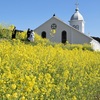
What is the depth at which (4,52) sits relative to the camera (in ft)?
30.4

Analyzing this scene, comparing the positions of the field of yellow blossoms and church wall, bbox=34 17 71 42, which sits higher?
church wall, bbox=34 17 71 42

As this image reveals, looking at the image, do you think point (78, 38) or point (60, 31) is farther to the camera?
point (60, 31)

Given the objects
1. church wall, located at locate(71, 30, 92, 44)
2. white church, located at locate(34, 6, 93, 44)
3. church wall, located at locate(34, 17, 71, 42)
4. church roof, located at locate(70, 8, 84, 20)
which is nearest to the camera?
church wall, located at locate(71, 30, 92, 44)

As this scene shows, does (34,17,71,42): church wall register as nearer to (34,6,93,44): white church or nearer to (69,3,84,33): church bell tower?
(34,6,93,44): white church

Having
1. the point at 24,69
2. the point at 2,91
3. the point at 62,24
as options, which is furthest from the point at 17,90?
the point at 62,24

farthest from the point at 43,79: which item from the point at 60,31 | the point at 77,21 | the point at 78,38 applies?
the point at 77,21

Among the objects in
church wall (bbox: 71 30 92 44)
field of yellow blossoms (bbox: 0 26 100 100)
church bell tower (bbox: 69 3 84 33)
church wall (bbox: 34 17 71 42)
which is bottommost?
field of yellow blossoms (bbox: 0 26 100 100)

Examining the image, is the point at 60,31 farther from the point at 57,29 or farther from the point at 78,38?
the point at 78,38

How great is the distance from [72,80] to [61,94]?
1.40 m

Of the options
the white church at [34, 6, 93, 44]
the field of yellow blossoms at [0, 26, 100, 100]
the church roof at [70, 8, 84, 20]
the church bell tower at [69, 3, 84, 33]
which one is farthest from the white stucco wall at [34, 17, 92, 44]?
the field of yellow blossoms at [0, 26, 100, 100]

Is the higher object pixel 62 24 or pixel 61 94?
pixel 62 24

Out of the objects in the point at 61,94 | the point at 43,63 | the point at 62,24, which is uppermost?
the point at 62,24

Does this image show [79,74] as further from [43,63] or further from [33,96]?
[33,96]

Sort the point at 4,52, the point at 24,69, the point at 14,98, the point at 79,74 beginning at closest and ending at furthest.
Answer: the point at 14,98 → the point at 24,69 → the point at 4,52 → the point at 79,74
